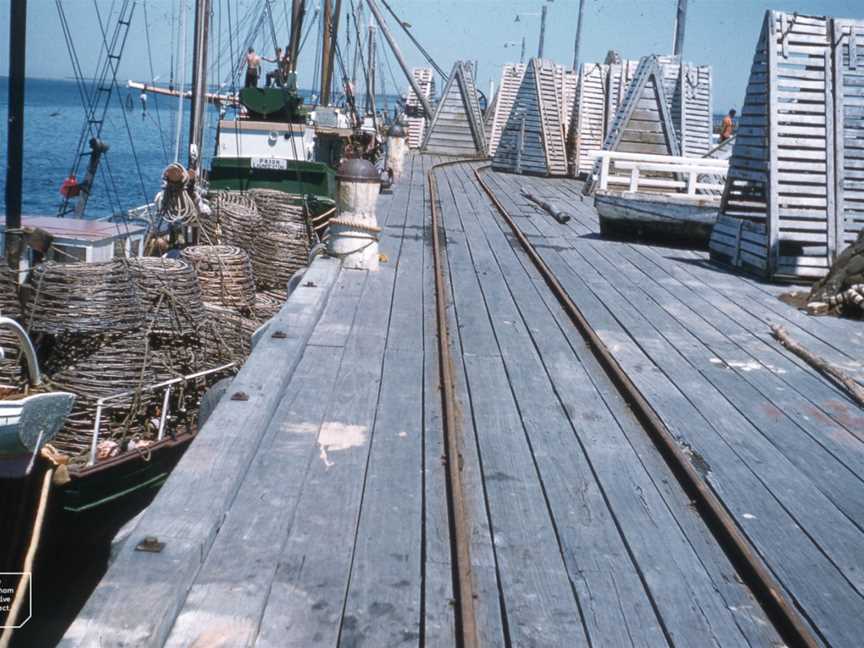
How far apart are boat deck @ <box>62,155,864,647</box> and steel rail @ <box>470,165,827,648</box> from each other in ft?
0.17

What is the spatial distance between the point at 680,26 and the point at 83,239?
22.0 metres

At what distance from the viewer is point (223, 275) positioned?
10422mm

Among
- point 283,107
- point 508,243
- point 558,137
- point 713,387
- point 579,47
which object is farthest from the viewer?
point 579,47

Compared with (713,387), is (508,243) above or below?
above

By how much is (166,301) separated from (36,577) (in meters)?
2.36

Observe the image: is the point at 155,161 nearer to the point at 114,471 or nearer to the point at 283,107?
the point at 283,107

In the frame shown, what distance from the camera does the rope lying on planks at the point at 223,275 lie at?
10.3m

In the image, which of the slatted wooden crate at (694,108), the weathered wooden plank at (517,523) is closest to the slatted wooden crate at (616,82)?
the slatted wooden crate at (694,108)

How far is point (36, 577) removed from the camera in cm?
710

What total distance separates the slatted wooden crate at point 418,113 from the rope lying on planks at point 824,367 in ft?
97.3

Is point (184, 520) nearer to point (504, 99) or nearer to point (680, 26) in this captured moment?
point (680, 26)

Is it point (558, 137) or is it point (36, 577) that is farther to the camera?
point (558, 137)

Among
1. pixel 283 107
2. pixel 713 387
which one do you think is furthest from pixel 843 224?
pixel 283 107

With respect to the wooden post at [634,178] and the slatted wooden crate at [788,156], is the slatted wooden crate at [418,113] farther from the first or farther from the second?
the slatted wooden crate at [788,156]
